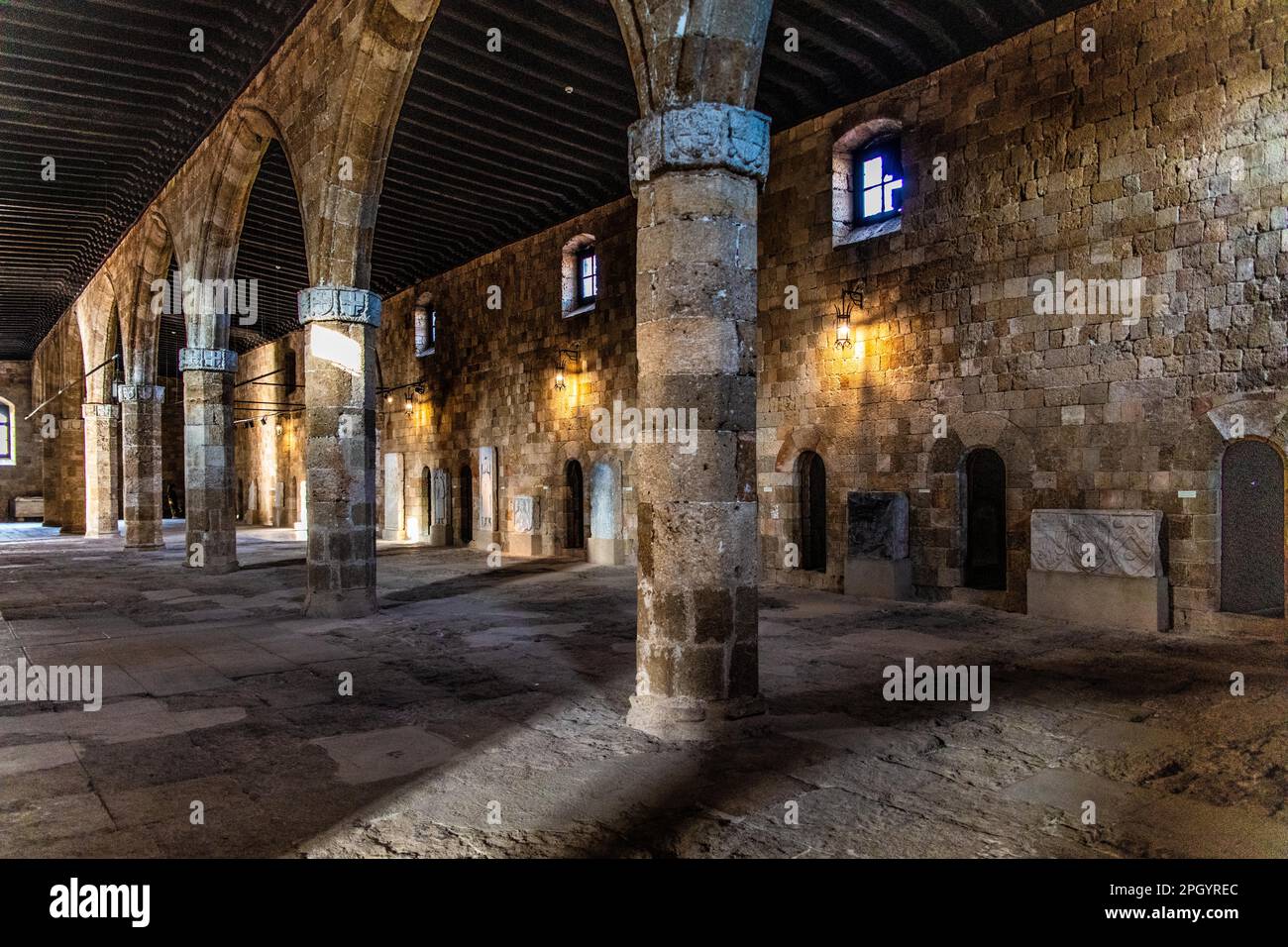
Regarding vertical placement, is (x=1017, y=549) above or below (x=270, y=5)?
below

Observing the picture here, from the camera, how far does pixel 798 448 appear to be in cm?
1046

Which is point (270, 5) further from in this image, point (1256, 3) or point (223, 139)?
point (1256, 3)

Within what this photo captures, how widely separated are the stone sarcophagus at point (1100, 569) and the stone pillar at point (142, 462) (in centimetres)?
1448

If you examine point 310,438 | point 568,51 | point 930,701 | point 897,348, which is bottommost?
point 930,701

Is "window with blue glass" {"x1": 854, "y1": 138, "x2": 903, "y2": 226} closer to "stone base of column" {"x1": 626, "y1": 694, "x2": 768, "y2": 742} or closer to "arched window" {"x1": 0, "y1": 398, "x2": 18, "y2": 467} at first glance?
"stone base of column" {"x1": 626, "y1": 694, "x2": 768, "y2": 742}

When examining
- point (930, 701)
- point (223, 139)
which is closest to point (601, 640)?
point (930, 701)

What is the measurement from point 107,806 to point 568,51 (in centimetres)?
776

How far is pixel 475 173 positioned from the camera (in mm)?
11930

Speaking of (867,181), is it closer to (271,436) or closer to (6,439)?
(271,436)

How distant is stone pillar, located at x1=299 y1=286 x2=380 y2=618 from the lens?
7.99m

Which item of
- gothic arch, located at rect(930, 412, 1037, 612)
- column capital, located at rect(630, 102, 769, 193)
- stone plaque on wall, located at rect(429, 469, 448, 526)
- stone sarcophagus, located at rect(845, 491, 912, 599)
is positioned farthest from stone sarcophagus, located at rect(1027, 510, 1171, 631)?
stone plaque on wall, located at rect(429, 469, 448, 526)

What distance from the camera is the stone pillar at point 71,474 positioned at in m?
22.0

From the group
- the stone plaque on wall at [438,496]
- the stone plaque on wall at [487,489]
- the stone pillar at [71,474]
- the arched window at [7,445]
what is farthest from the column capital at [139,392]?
the arched window at [7,445]

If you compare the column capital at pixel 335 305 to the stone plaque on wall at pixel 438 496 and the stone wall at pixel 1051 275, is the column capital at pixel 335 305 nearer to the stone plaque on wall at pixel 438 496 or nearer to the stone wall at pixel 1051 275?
the stone wall at pixel 1051 275
